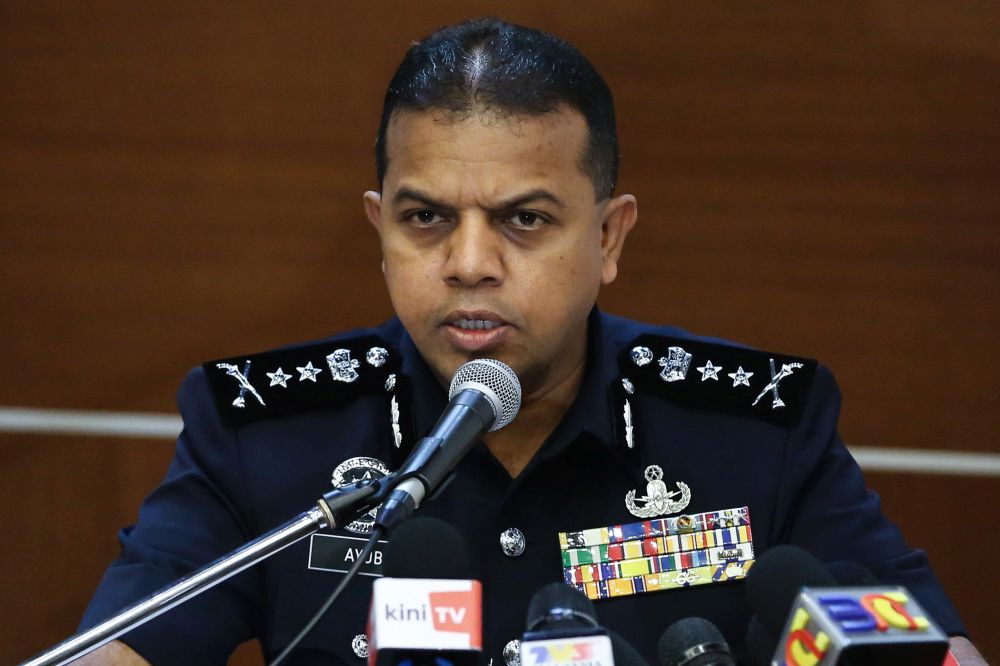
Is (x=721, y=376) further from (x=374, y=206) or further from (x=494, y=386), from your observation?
(x=494, y=386)

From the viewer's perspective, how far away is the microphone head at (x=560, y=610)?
1.05m

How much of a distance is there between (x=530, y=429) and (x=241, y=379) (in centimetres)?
40

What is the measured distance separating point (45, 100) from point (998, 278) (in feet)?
5.90

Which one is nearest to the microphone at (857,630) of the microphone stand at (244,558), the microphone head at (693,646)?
the microphone head at (693,646)

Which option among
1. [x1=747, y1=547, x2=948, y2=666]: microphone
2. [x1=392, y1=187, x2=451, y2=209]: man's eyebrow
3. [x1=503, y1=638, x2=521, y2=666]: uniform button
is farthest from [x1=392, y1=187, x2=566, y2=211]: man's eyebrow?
[x1=747, y1=547, x2=948, y2=666]: microphone

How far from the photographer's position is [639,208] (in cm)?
252

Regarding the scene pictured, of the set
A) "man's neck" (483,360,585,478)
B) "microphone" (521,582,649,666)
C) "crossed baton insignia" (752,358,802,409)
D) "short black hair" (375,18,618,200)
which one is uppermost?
"short black hair" (375,18,618,200)

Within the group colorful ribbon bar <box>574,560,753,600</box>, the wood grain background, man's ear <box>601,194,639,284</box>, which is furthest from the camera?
the wood grain background

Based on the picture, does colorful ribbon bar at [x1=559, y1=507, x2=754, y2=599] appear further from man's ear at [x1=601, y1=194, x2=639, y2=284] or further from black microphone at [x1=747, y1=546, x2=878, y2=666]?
black microphone at [x1=747, y1=546, x2=878, y2=666]

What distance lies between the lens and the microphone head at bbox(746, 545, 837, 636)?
105cm

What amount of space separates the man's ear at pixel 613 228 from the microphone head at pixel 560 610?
0.79 meters

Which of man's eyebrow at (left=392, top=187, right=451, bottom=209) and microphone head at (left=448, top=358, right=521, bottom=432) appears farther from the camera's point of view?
man's eyebrow at (left=392, top=187, right=451, bottom=209)

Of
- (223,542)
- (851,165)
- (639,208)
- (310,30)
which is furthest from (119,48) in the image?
(851,165)

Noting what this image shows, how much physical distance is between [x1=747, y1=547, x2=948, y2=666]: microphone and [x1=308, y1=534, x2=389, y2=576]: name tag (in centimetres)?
81
